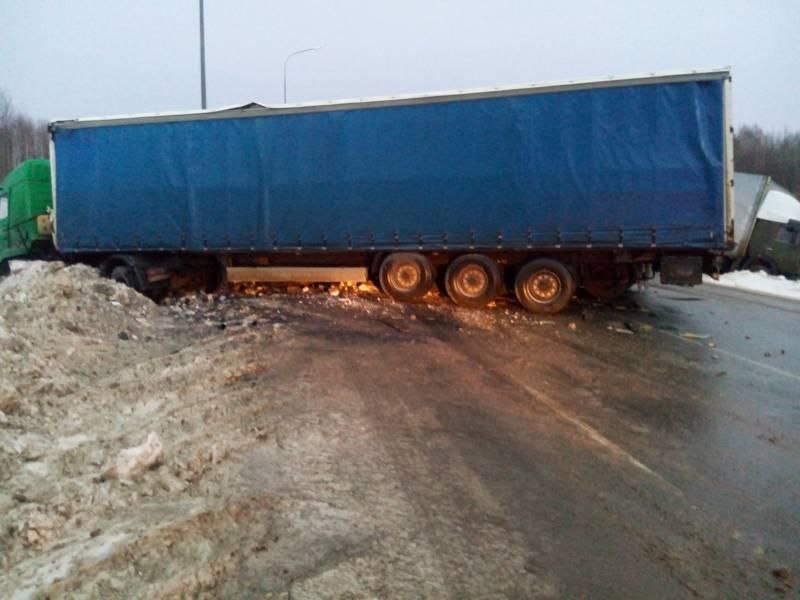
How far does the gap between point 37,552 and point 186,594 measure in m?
0.99

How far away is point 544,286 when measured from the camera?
12148mm

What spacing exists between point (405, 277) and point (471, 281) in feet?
4.11

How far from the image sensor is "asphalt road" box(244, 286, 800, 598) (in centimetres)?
363

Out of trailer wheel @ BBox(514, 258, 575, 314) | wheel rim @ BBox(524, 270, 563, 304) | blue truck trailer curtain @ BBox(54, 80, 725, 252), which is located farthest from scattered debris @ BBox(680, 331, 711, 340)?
wheel rim @ BBox(524, 270, 563, 304)

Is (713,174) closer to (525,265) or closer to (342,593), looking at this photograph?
(525,265)

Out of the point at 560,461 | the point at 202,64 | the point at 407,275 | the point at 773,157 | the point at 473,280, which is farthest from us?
the point at 773,157

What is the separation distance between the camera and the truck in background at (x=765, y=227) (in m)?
21.8

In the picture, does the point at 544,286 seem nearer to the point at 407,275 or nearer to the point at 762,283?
the point at 407,275

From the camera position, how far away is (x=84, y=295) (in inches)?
431

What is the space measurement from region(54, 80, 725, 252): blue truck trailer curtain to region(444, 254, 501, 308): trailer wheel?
431 mm

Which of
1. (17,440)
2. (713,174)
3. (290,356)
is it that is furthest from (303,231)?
(17,440)

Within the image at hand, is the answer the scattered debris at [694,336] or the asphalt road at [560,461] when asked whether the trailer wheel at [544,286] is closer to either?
the asphalt road at [560,461]

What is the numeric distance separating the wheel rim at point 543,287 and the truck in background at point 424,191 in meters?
0.03

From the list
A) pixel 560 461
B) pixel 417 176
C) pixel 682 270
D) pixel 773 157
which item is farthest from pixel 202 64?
pixel 773 157
